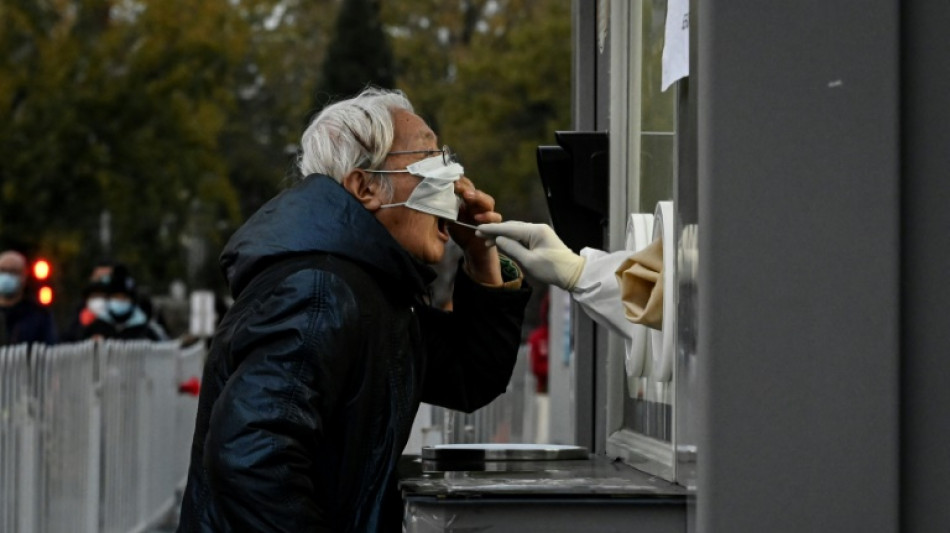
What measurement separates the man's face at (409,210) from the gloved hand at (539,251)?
15 cm

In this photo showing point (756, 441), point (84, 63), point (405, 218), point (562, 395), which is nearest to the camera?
point (756, 441)

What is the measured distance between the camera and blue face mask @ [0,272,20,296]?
45.6 ft

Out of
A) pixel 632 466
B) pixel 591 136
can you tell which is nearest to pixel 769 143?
pixel 632 466

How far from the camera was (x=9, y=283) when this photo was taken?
45.9 ft

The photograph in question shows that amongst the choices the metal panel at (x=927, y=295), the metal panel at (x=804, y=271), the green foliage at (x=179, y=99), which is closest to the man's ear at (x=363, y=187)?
the metal panel at (x=804, y=271)

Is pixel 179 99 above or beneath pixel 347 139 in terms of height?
above

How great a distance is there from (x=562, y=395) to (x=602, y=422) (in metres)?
9.63

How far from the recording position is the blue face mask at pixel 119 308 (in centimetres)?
1578

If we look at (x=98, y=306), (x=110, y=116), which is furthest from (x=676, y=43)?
(x=110, y=116)

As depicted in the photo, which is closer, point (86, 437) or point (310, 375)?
point (310, 375)

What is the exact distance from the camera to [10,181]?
36188 mm

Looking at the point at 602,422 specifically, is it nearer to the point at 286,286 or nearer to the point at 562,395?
the point at 286,286

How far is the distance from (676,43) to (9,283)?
11.1 m

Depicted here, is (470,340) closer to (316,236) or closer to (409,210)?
(409,210)
